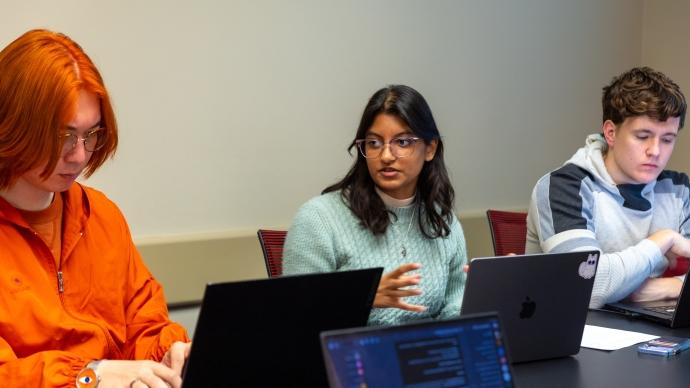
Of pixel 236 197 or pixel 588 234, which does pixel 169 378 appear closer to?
pixel 588 234

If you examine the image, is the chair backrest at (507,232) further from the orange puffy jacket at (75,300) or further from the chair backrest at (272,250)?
the orange puffy jacket at (75,300)

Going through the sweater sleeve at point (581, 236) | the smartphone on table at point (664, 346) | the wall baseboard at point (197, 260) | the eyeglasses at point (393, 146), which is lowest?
the wall baseboard at point (197, 260)

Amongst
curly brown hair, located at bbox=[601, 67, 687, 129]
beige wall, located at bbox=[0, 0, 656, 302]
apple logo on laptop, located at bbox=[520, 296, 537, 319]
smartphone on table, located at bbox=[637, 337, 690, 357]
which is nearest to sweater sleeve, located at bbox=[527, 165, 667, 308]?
curly brown hair, located at bbox=[601, 67, 687, 129]

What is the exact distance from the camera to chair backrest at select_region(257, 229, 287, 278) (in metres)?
2.48

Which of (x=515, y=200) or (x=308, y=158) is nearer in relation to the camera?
(x=308, y=158)

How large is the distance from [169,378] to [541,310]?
33.4 inches

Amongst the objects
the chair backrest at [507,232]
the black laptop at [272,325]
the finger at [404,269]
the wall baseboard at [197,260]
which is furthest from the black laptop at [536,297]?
the wall baseboard at [197,260]

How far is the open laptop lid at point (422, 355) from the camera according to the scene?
1130 mm

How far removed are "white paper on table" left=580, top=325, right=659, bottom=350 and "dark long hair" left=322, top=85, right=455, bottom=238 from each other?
0.56 m

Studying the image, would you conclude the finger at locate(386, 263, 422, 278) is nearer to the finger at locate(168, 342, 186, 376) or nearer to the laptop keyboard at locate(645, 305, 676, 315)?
the finger at locate(168, 342, 186, 376)

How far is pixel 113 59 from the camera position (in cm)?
297

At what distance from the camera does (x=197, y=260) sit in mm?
3186

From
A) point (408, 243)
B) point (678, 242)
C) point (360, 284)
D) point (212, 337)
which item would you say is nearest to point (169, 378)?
point (212, 337)

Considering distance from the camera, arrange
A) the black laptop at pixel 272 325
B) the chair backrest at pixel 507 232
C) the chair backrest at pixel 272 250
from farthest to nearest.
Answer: the chair backrest at pixel 507 232, the chair backrest at pixel 272 250, the black laptop at pixel 272 325
